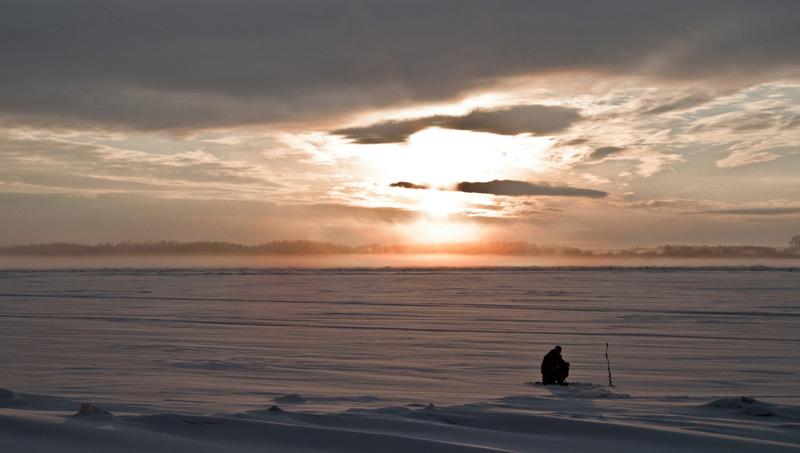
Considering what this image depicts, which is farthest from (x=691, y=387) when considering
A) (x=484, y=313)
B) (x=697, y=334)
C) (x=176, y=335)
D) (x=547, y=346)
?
(x=484, y=313)

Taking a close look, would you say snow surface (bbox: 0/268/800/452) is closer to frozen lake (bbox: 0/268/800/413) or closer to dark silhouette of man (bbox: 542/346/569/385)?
frozen lake (bbox: 0/268/800/413)

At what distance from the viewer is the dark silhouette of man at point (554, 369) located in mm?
13617

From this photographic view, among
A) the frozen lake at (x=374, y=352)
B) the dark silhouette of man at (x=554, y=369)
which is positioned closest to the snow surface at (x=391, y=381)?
the frozen lake at (x=374, y=352)

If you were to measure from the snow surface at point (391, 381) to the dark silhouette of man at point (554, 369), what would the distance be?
385mm

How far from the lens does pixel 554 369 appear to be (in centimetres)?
1369

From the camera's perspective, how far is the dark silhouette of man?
1362 cm

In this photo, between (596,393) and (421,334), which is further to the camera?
(421,334)

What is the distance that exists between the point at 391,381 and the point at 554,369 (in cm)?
318

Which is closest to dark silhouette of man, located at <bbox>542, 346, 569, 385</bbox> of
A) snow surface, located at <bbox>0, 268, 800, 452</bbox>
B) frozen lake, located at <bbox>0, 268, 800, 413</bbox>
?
snow surface, located at <bbox>0, 268, 800, 452</bbox>

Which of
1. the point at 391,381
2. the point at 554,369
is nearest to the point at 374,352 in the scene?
the point at 391,381

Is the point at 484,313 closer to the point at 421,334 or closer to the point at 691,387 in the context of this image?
the point at 421,334

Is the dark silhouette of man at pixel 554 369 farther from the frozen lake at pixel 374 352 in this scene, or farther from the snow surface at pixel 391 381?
the frozen lake at pixel 374 352

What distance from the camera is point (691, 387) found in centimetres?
1350

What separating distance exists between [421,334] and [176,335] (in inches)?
306
